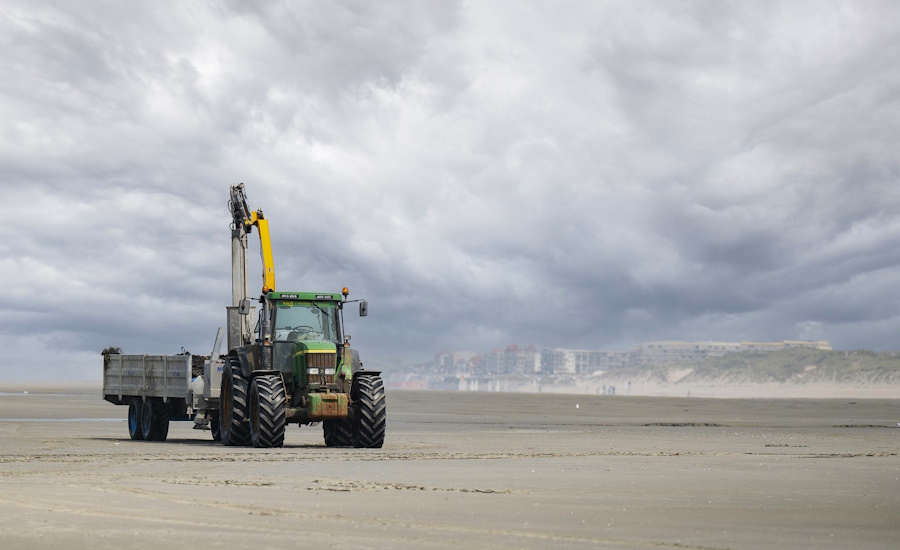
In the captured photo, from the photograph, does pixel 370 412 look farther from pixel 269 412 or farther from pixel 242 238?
pixel 242 238

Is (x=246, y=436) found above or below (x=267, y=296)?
below

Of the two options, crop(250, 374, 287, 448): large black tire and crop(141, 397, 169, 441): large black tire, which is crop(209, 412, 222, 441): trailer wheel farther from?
crop(250, 374, 287, 448): large black tire

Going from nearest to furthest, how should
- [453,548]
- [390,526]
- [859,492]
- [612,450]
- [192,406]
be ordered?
[453,548], [390,526], [859,492], [612,450], [192,406]

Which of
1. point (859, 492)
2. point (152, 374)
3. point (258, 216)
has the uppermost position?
point (258, 216)

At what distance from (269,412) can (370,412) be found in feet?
6.97

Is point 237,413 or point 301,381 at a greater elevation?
point 301,381

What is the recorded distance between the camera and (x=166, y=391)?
30094 millimetres

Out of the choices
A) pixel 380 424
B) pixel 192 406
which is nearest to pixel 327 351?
pixel 380 424

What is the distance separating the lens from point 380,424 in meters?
26.0

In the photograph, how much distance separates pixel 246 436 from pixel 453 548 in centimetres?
1714

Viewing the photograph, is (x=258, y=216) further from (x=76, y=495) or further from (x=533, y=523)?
(x=533, y=523)

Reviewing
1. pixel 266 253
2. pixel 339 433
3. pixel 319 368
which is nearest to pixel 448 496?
pixel 319 368

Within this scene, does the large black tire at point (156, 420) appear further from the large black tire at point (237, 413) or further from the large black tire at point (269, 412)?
the large black tire at point (269, 412)

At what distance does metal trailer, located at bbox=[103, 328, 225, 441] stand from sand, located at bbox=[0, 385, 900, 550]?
5.30 ft
